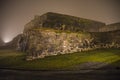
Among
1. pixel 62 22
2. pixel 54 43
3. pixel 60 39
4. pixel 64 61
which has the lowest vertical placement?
pixel 64 61

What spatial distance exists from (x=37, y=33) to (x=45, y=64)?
355 inches

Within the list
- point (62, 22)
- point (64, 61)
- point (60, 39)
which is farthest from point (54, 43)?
point (62, 22)

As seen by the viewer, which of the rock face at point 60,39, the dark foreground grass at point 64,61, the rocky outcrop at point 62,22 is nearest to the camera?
the dark foreground grass at point 64,61

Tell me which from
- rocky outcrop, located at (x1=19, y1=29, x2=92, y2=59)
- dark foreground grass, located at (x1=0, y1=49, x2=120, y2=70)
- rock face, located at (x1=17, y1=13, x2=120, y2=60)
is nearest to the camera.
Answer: dark foreground grass, located at (x1=0, y1=49, x2=120, y2=70)

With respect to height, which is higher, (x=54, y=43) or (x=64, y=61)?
(x=54, y=43)

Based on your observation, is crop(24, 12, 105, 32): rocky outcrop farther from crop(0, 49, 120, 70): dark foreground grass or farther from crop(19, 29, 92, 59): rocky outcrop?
crop(0, 49, 120, 70): dark foreground grass

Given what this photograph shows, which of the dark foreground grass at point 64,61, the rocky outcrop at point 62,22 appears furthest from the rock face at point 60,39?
the dark foreground grass at point 64,61

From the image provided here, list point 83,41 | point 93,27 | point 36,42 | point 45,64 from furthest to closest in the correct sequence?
point 93,27 → point 83,41 → point 36,42 → point 45,64

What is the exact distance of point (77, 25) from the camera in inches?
1938

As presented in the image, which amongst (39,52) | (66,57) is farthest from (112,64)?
(39,52)

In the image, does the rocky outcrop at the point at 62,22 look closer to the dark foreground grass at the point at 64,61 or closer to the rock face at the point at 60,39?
the rock face at the point at 60,39

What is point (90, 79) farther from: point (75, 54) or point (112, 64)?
point (75, 54)

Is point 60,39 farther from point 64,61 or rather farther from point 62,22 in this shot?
point 62,22

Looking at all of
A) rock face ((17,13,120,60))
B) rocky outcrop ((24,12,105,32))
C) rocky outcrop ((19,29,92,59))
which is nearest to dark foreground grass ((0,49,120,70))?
rocky outcrop ((19,29,92,59))
